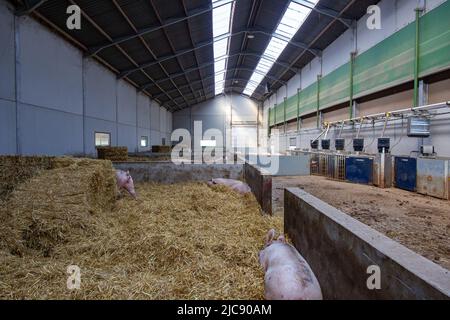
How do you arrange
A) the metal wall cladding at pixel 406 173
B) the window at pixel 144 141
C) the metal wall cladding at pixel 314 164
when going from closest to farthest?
→ the metal wall cladding at pixel 406 173
the metal wall cladding at pixel 314 164
the window at pixel 144 141

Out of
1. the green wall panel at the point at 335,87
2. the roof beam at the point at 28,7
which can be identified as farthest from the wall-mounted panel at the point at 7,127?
the green wall panel at the point at 335,87

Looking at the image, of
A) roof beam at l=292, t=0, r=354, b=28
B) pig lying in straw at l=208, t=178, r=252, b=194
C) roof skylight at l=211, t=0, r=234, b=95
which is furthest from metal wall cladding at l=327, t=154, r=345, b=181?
roof skylight at l=211, t=0, r=234, b=95

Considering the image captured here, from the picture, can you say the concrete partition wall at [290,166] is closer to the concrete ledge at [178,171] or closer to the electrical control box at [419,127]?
the concrete ledge at [178,171]

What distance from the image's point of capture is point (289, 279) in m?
2.07

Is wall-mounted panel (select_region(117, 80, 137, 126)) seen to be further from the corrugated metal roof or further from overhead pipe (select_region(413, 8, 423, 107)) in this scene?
overhead pipe (select_region(413, 8, 423, 107))

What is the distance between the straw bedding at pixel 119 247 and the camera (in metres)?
2.19

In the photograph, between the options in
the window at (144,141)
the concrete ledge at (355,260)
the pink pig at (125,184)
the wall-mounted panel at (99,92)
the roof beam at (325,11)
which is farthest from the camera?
the window at (144,141)

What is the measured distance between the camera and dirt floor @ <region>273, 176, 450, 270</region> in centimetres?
359

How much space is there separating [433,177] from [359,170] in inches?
97.5

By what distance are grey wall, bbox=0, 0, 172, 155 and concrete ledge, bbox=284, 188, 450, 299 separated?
638 cm

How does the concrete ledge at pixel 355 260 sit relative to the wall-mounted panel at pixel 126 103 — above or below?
below

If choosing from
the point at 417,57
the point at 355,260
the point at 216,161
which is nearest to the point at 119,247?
the point at 355,260

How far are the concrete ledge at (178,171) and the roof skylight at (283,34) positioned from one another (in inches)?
297

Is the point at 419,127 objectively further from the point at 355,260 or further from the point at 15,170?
the point at 15,170
